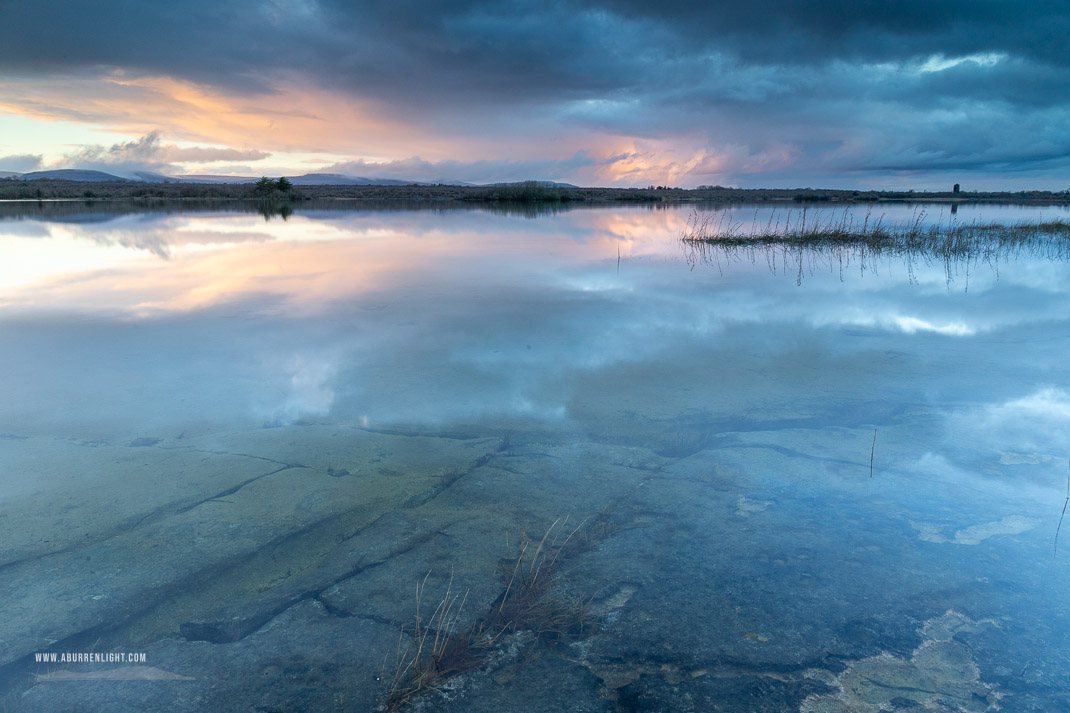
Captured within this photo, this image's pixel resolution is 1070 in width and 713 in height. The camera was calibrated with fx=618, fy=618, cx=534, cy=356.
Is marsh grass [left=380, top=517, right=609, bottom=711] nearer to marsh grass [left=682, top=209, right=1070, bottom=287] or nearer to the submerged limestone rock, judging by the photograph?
the submerged limestone rock

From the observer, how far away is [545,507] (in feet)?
8.93

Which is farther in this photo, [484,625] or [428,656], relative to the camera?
[484,625]

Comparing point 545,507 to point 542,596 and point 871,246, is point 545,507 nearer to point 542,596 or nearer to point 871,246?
point 542,596

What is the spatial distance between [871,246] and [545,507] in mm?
14119

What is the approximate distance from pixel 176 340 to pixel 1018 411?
255 inches

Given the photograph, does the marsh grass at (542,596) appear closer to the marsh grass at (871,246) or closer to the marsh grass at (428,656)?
the marsh grass at (428,656)

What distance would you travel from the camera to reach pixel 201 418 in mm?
3680

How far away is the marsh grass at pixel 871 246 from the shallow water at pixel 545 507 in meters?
5.92

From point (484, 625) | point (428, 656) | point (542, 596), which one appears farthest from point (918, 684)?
point (428, 656)

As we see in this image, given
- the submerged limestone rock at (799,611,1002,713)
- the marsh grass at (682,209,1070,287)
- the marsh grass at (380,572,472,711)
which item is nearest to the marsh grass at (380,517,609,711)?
the marsh grass at (380,572,472,711)

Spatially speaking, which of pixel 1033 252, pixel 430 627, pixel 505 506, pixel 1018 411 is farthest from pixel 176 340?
pixel 1033 252

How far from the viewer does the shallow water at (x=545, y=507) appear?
5.78ft

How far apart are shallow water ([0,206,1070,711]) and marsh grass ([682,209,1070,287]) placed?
19.4 feet

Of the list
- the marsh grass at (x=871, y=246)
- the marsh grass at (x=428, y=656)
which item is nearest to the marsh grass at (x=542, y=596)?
the marsh grass at (x=428, y=656)
